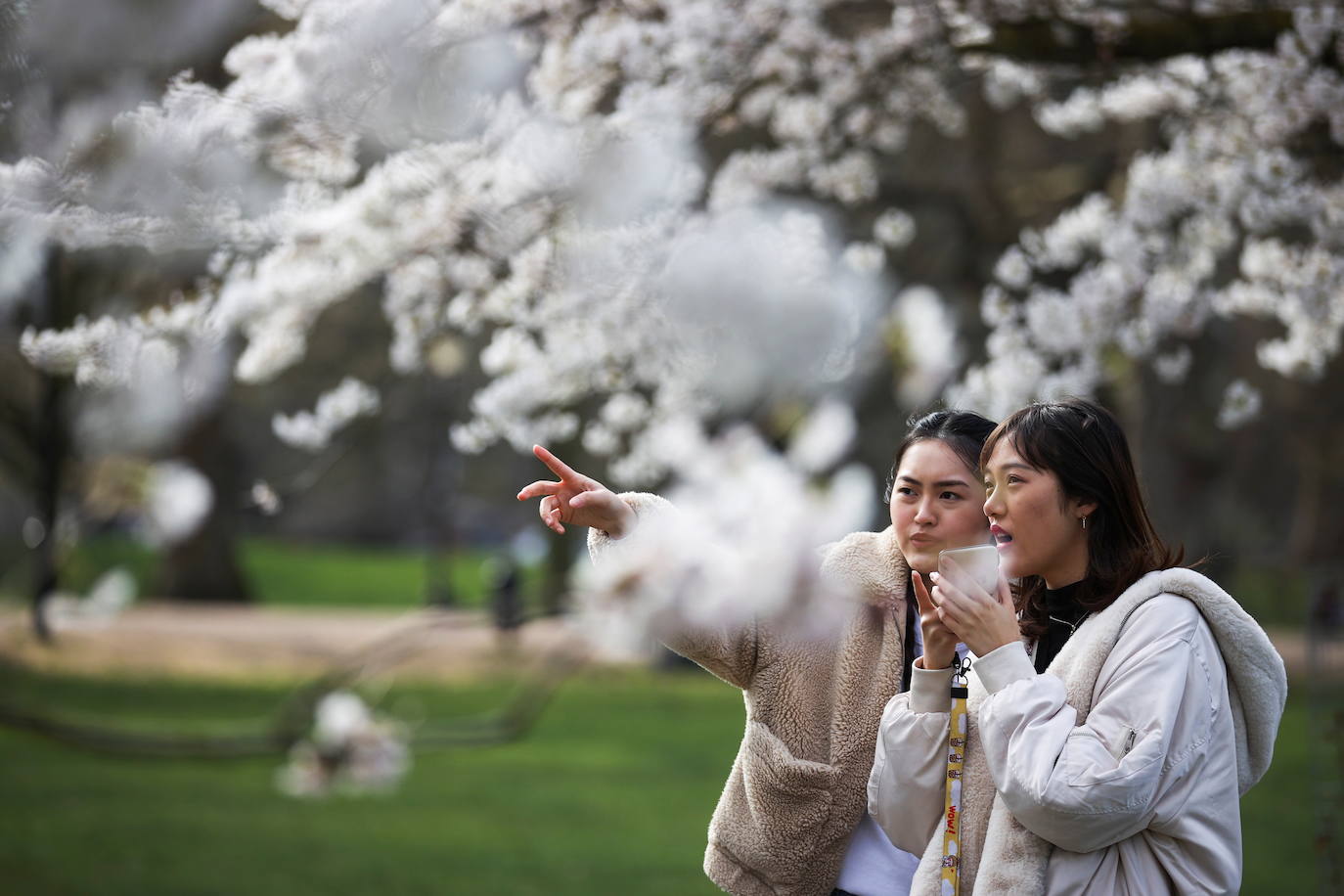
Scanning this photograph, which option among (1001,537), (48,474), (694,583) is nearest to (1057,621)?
(1001,537)

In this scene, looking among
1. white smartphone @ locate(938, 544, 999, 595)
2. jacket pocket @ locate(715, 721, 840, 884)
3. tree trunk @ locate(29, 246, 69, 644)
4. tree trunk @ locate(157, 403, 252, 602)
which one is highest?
white smartphone @ locate(938, 544, 999, 595)

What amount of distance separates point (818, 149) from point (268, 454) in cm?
2397

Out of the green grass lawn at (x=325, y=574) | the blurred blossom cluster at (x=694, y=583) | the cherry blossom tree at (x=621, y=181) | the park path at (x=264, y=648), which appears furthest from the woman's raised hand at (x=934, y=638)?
the green grass lawn at (x=325, y=574)

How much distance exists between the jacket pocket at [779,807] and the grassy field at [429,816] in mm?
4740

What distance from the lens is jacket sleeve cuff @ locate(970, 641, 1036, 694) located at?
157cm

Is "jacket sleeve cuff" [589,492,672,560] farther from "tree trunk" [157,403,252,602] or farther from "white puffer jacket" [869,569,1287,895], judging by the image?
"tree trunk" [157,403,252,602]

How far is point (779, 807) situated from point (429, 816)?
21.9 feet

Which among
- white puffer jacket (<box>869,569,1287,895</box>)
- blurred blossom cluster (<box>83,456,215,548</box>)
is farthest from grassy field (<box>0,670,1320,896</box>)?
white puffer jacket (<box>869,569,1287,895</box>)

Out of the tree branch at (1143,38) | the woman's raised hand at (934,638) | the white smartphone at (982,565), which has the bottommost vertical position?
the tree branch at (1143,38)

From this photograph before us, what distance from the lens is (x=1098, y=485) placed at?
1.69 metres

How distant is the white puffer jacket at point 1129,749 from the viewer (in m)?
1.47

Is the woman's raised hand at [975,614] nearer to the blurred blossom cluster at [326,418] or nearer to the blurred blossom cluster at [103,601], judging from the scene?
the blurred blossom cluster at [326,418]

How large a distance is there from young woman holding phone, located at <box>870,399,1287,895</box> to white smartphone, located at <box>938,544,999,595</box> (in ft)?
0.04

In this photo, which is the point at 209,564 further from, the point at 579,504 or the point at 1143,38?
the point at 579,504
